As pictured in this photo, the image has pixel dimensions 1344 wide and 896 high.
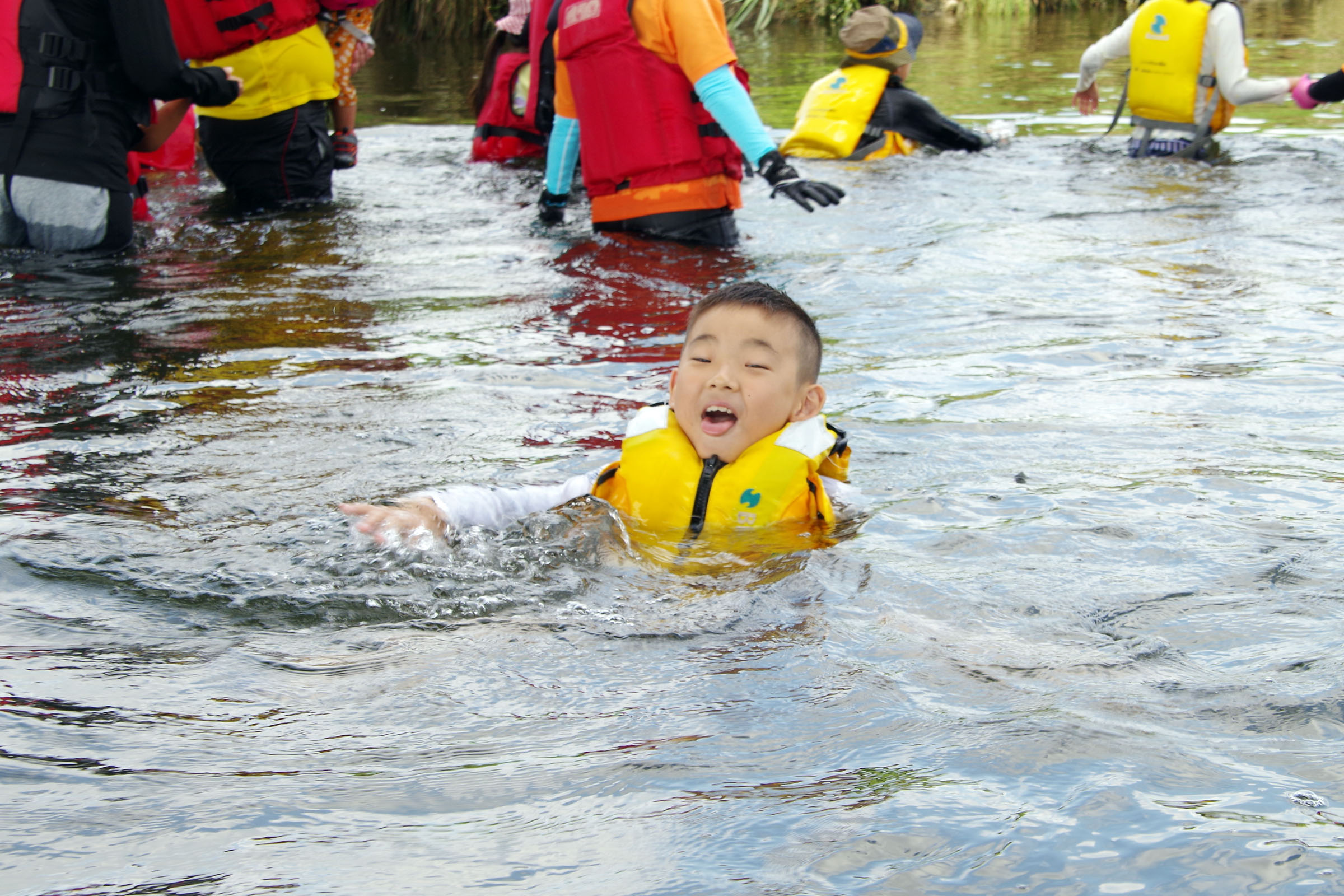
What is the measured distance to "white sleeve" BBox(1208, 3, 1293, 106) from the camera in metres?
8.84

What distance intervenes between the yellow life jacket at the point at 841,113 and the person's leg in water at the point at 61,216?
4.94m

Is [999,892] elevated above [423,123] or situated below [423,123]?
below

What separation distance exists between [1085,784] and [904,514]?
5.13ft

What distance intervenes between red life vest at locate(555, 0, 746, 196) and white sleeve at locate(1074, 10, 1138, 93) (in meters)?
4.26

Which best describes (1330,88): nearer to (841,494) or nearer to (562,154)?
(562,154)

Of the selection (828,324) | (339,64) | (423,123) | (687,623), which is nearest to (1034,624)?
(687,623)

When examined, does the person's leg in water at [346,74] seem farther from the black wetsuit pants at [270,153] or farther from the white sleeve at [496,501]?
the white sleeve at [496,501]

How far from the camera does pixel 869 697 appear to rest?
2.47 m

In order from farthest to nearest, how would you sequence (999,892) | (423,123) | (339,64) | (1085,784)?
1. (423,123)
2. (339,64)
3. (1085,784)
4. (999,892)

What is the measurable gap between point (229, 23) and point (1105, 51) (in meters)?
6.26

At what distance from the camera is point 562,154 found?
7.46m

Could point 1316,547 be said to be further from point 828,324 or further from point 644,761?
point 828,324

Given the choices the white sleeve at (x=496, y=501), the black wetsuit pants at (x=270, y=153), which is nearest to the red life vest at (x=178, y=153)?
the black wetsuit pants at (x=270, y=153)

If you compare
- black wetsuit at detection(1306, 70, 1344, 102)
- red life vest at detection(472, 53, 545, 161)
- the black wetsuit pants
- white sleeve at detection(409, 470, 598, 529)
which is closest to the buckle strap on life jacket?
the black wetsuit pants
